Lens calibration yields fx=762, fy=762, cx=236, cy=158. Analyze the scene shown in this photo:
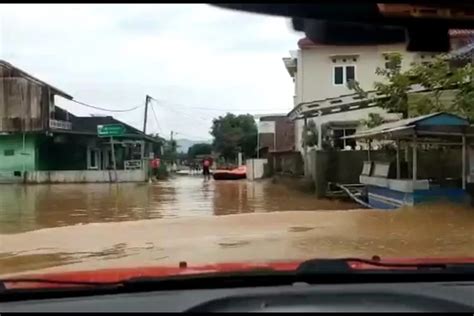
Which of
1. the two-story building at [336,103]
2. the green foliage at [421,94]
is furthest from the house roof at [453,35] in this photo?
the green foliage at [421,94]

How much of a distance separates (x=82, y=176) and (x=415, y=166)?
38.1 feet

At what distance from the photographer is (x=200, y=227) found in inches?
402

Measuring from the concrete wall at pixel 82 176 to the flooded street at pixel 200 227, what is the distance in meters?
1.11

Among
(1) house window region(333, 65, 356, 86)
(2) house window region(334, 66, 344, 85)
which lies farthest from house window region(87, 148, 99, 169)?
(1) house window region(333, 65, 356, 86)

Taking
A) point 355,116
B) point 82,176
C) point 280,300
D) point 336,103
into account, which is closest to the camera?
point 280,300

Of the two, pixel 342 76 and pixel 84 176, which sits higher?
pixel 342 76

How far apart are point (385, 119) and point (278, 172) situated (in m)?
4.18

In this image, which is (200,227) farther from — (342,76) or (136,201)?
(136,201)

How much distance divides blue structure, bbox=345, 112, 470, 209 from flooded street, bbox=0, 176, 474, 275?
423 millimetres

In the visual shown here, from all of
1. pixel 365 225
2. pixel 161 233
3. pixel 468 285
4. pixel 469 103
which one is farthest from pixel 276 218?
pixel 468 285

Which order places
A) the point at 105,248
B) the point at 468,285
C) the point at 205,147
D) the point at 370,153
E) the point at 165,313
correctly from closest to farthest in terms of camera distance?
the point at 165,313 < the point at 468,285 < the point at 205,147 < the point at 105,248 < the point at 370,153

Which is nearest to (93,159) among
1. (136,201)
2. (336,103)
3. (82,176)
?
(82,176)

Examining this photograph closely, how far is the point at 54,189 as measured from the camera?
19453 millimetres

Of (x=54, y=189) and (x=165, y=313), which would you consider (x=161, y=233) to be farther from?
(x=54, y=189)
